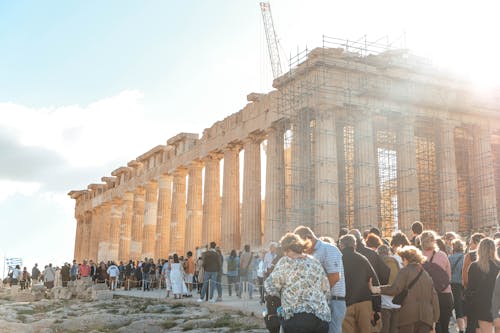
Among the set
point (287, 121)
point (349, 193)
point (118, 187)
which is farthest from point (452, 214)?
point (118, 187)

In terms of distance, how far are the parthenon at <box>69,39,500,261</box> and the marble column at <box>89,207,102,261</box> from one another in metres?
16.3

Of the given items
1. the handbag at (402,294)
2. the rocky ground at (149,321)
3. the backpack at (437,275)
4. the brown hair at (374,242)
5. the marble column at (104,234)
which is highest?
the marble column at (104,234)

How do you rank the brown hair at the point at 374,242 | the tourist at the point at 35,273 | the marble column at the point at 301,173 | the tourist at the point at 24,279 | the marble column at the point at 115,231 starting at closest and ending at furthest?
the brown hair at the point at 374,242, the marble column at the point at 301,173, the tourist at the point at 35,273, the tourist at the point at 24,279, the marble column at the point at 115,231

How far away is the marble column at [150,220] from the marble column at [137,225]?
5.72 ft

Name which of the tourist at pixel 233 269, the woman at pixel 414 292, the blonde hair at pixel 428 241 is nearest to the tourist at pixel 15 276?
the tourist at pixel 233 269

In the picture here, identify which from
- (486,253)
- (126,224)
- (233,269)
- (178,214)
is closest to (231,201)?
(178,214)

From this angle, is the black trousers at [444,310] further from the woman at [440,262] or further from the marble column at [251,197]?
the marble column at [251,197]

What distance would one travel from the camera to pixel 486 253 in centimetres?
979

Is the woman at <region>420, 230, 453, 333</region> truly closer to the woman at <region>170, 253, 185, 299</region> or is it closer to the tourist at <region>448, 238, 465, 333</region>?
the tourist at <region>448, 238, 465, 333</region>

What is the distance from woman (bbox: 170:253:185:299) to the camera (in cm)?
2273

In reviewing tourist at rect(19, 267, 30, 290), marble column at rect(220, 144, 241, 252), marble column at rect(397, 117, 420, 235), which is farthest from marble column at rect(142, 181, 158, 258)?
marble column at rect(397, 117, 420, 235)

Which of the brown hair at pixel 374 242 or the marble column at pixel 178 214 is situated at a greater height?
the marble column at pixel 178 214

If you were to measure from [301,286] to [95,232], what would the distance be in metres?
51.4

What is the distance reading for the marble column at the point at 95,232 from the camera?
55.4 meters
